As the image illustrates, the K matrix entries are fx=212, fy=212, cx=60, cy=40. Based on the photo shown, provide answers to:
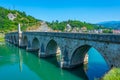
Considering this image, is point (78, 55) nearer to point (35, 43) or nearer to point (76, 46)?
point (76, 46)

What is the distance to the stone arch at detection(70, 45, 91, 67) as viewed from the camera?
23522 mm

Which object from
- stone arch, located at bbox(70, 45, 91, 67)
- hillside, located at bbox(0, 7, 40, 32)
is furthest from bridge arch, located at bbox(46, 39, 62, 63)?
hillside, located at bbox(0, 7, 40, 32)

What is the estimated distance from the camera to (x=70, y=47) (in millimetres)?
24016

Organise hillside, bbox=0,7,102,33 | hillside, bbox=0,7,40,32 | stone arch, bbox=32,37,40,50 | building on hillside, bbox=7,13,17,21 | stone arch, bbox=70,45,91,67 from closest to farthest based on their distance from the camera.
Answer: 1. stone arch, bbox=70,45,91,67
2. stone arch, bbox=32,37,40,50
3. hillside, bbox=0,7,102,33
4. hillside, bbox=0,7,40,32
5. building on hillside, bbox=7,13,17,21

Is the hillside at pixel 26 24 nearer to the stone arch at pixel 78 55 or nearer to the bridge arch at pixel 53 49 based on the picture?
the bridge arch at pixel 53 49

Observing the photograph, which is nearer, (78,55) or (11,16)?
(78,55)

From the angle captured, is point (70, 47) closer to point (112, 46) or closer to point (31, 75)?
point (31, 75)

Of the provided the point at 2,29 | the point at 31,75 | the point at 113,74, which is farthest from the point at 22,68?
the point at 2,29

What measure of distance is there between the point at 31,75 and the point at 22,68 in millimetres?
4595

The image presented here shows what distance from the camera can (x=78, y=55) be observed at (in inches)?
971

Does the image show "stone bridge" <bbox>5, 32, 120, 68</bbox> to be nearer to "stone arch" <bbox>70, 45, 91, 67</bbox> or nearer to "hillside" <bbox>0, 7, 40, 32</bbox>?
"stone arch" <bbox>70, 45, 91, 67</bbox>

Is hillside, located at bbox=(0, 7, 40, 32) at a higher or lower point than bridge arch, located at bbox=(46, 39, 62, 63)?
higher

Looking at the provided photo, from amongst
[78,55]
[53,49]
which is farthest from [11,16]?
[78,55]

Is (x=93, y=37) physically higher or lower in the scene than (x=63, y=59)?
higher
